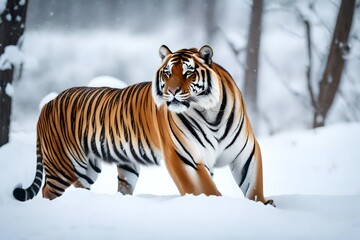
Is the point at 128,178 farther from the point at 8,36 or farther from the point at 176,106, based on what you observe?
the point at 8,36

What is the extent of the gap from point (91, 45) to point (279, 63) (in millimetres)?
4121

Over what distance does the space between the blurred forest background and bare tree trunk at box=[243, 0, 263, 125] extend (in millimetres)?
14

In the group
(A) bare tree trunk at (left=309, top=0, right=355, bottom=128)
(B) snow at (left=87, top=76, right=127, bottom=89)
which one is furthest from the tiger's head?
(A) bare tree trunk at (left=309, top=0, right=355, bottom=128)

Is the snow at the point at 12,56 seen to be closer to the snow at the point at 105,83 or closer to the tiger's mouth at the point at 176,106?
the snow at the point at 105,83

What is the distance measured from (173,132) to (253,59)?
596cm

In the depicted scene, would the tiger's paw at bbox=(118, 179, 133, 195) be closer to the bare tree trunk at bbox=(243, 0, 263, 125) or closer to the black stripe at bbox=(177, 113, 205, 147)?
the black stripe at bbox=(177, 113, 205, 147)

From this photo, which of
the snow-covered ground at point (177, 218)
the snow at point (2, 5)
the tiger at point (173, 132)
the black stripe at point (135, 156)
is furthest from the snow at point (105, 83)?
the black stripe at point (135, 156)

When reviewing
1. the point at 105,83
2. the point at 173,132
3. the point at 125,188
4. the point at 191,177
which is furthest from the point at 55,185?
the point at 105,83

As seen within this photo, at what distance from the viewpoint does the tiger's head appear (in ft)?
11.3

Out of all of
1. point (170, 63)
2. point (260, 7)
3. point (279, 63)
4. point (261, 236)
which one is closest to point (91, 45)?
point (279, 63)

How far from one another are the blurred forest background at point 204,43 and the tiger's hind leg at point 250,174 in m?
5.20

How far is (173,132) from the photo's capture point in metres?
3.61

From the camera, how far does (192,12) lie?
12.6 m

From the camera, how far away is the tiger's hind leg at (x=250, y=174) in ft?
11.9
